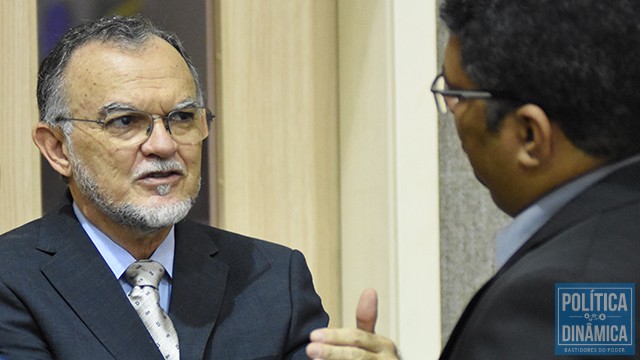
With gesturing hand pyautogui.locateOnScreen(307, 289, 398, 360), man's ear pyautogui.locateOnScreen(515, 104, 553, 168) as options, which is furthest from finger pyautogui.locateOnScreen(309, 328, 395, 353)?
man's ear pyautogui.locateOnScreen(515, 104, 553, 168)

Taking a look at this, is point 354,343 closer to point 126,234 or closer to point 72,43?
point 126,234

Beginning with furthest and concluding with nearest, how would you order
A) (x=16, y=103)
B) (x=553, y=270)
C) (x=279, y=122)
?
(x=279, y=122), (x=16, y=103), (x=553, y=270)

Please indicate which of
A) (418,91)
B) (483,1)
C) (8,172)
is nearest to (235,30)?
(418,91)

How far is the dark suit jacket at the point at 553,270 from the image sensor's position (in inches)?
41.2

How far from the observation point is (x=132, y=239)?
1976 mm

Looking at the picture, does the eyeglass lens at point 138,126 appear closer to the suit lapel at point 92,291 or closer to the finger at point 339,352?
the suit lapel at point 92,291

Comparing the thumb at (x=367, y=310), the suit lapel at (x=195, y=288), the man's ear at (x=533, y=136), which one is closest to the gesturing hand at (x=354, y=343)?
the thumb at (x=367, y=310)

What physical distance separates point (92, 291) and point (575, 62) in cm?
107

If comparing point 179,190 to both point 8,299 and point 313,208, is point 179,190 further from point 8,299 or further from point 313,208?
point 313,208

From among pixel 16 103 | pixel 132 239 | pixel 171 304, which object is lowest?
pixel 171 304

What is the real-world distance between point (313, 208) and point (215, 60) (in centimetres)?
43

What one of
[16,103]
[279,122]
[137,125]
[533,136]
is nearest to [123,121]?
[137,125]

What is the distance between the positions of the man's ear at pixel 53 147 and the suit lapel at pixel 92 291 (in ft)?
0.42

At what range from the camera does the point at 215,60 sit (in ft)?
8.23
